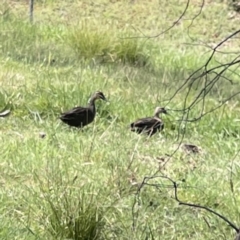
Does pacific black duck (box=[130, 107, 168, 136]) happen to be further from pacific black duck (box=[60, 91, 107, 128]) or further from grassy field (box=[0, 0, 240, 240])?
pacific black duck (box=[60, 91, 107, 128])

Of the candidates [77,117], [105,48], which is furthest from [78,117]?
[105,48]

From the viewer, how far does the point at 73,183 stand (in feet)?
13.2

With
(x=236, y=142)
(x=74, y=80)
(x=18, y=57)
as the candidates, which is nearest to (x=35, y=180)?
(x=236, y=142)

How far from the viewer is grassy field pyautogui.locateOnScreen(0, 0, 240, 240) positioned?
12.7 ft

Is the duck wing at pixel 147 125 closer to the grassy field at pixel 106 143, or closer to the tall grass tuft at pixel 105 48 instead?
the grassy field at pixel 106 143

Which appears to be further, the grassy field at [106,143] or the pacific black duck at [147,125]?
the pacific black duck at [147,125]

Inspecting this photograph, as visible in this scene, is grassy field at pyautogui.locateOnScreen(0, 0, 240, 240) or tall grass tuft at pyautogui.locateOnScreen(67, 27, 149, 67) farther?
tall grass tuft at pyautogui.locateOnScreen(67, 27, 149, 67)

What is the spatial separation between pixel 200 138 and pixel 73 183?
2.27 m

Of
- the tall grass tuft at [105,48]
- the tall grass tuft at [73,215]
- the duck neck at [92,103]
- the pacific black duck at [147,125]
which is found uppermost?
the tall grass tuft at [73,215]

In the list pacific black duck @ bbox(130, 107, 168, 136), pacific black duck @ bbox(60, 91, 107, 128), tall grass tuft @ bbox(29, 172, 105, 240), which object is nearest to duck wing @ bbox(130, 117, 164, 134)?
pacific black duck @ bbox(130, 107, 168, 136)

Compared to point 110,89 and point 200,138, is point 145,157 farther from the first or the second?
point 110,89

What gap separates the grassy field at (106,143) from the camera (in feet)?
12.7

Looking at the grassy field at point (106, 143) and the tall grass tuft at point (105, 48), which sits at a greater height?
the grassy field at point (106, 143)

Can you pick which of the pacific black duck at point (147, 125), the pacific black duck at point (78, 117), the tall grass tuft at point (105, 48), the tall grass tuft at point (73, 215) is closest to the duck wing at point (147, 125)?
the pacific black duck at point (147, 125)
